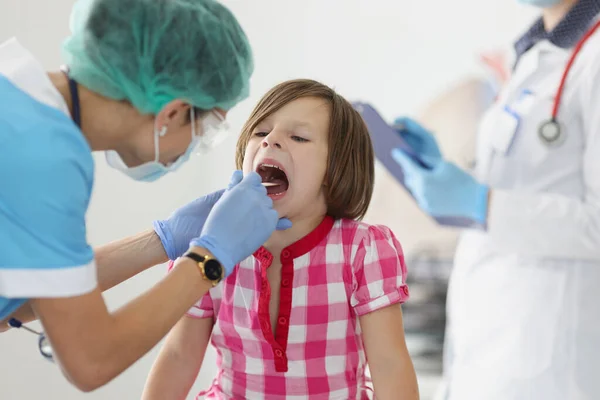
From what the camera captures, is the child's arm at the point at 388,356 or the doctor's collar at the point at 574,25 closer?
the child's arm at the point at 388,356

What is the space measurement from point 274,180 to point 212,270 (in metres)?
0.37

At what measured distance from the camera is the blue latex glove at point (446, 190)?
167 centimetres

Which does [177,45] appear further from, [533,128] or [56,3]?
[56,3]

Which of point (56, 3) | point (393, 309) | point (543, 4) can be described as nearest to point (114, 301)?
point (56, 3)

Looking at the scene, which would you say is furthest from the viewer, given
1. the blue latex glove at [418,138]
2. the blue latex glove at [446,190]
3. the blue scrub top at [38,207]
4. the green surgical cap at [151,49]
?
the blue latex glove at [418,138]

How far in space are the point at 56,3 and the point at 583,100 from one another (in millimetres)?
1641

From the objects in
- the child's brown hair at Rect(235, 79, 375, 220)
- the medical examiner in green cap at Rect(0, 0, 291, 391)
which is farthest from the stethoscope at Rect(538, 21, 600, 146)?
the medical examiner in green cap at Rect(0, 0, 291, 391)

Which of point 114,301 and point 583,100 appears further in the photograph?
point 114,301

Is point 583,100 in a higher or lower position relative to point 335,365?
higher

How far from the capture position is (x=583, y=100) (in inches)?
60.9

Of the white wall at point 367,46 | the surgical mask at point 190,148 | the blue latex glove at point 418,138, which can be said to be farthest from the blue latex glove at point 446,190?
the white wall at point 367,46

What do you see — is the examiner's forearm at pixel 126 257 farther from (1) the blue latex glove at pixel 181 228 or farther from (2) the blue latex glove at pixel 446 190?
(2) the blue latex glove at pixel 446 190

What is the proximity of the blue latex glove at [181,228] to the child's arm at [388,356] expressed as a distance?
0.39m

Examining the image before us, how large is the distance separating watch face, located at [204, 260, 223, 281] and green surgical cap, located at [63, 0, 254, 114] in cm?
27
